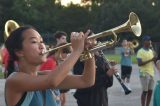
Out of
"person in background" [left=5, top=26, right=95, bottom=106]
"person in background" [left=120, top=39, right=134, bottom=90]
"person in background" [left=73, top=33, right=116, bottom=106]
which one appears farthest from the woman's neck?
"person in background" [left=120, top=39, right=134, bottom=90]

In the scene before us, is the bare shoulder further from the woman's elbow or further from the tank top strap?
the woman's elbow

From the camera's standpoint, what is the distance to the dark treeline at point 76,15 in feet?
208

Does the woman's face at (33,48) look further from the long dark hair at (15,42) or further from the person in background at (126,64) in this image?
the person in background at (126,64)

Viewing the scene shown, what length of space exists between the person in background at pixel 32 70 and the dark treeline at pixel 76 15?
184ft

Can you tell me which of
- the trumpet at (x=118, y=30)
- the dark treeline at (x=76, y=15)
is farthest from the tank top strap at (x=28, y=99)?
the dark treeline at (x=76, y=15)

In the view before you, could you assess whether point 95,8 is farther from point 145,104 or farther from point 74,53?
point 74,53

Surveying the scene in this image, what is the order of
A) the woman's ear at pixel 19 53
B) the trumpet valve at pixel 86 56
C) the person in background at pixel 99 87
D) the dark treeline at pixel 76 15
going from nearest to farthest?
the woman's ear at pixel 19 53
the trumpet valve at pixel 86 56
the person in background at pixel 99 87
the dark treeline at pixel 76 15

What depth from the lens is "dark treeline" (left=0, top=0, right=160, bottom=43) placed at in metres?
63.4

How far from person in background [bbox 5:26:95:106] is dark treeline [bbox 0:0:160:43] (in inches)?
2205

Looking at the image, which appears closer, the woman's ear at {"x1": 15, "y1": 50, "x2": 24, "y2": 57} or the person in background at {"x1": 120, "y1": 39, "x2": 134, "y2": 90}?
the woman's ear at {"x1": 15, "y1": 50, "x2": 24, "y2": 57}

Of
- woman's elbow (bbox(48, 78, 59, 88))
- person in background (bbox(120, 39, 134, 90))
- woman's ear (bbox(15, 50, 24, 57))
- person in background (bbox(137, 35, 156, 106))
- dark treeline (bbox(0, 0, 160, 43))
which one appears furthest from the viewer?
dark treeline (bbox(0, 0, 160, 43))

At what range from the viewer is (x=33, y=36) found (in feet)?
11.3

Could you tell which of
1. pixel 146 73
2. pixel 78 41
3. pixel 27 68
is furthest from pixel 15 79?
pixel 146 73

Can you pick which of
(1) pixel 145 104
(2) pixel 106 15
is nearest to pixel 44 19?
(2) pixel 106 15
